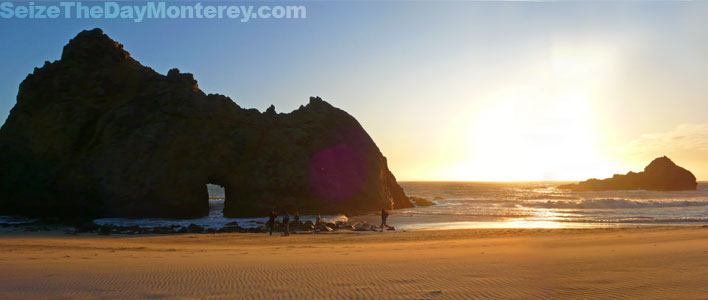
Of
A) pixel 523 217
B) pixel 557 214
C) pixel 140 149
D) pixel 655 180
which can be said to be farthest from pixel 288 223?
pixel 655 180

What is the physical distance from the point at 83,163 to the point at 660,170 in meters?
132

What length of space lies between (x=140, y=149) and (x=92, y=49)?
1239 cm

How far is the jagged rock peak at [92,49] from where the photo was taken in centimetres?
4028

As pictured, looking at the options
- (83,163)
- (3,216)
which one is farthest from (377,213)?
(3,216)

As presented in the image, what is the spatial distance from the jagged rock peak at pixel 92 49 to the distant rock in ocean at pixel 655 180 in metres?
121

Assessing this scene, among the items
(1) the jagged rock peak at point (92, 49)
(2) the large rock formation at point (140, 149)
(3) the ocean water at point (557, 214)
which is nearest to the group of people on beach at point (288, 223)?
(3) the ocean water at point (557, 214)

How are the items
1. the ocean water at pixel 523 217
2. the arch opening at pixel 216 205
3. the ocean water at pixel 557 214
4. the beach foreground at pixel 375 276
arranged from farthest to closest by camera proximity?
1. the arch opening at pixel 216 205
2. the ocean water at pixel 557 214
3. the ocean water at pixel 523 217
4. the beach foreground at pixel 375 276

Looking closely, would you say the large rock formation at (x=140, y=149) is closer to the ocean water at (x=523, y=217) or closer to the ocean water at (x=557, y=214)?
the ocean water at (x=523, y=217)

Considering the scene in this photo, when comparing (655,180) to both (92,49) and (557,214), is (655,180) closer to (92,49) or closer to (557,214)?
(557,214)

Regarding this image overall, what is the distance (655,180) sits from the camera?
4537 inches

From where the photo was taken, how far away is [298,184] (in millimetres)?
40875

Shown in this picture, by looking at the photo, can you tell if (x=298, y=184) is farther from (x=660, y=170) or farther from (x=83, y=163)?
(x=660, y=170)

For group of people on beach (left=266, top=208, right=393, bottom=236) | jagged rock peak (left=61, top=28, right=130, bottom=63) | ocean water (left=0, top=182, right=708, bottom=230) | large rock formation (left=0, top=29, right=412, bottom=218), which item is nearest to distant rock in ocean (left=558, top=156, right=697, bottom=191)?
ocean water (left=0, top=182, right=708, bottom=230)

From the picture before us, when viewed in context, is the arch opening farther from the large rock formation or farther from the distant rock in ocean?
the distant rock in ocean
